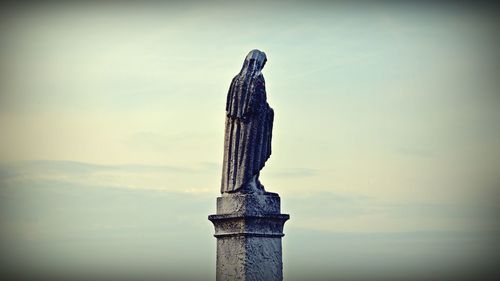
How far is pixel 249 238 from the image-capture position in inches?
774

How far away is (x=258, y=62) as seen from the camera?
2050 centimetres

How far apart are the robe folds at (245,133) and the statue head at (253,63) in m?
0.08

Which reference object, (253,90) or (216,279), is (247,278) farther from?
(253,90)

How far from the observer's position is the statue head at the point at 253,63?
20.4 metres

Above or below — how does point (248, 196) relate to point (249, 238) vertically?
above

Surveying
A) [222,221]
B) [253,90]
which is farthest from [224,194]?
[253,90]

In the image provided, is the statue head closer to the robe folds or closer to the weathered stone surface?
the robe folds

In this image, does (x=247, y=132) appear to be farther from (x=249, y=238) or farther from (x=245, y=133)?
(x=249, y=238)

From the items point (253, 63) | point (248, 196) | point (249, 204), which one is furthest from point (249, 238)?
point (253, 63)

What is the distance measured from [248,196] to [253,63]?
2.60 m

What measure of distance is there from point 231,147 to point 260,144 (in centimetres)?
55

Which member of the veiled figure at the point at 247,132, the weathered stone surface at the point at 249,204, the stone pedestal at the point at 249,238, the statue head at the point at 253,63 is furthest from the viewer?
the statue head at the point at 253,63

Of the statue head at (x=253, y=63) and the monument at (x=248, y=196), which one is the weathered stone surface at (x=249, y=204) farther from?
the statue head at (x=253, y=63)

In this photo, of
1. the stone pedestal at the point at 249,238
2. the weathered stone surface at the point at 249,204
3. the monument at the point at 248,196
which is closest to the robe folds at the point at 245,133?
the monument at the point at 248,196
